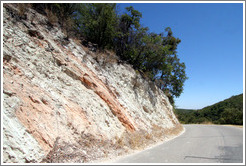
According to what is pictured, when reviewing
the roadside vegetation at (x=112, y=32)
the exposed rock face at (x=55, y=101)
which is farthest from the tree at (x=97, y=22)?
→ the exposed rock face at (x=55, y=101)

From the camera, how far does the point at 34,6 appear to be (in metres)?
9.49

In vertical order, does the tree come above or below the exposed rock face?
above

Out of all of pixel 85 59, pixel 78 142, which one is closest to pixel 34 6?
pixel 85 59

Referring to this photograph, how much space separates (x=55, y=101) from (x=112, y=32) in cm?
810

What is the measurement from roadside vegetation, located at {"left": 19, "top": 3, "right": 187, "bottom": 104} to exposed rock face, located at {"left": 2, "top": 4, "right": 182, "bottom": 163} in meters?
1.60

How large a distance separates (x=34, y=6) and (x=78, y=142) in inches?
366

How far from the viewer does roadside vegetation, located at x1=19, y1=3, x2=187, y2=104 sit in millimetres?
10461

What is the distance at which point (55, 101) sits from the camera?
17.7ft

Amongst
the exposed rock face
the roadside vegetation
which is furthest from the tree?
the exposed rock face

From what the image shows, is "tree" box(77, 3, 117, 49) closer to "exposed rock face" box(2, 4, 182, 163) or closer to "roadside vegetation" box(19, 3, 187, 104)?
"roadside vegetation" box(19, 3, 187, 104)

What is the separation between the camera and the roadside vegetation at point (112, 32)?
10461 millimetres

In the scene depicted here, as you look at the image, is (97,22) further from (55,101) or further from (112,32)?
(55,101)

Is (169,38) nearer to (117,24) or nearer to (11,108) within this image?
(117,24)

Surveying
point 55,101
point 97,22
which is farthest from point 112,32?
point 55,101
